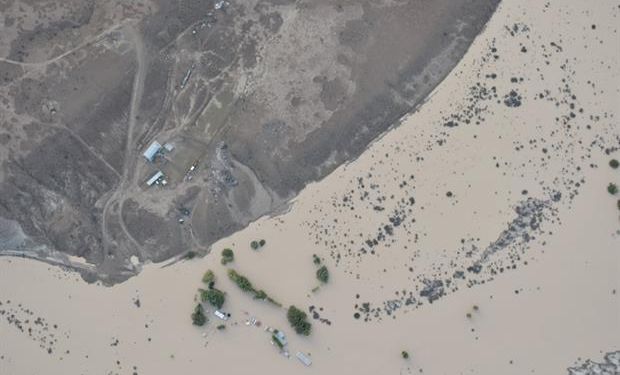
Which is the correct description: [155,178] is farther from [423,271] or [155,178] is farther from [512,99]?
[512,99]

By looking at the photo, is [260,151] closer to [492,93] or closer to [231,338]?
Answer: [231,338]

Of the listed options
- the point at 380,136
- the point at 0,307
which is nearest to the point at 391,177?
the point at 380,136

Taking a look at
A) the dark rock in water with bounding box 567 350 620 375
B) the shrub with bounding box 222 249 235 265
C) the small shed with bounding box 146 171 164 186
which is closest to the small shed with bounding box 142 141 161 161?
the small shed with bounding box 146 171 164 186

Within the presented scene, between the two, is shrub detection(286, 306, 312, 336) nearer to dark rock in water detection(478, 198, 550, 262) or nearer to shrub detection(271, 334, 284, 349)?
shrub detection(271, 334, 284, 349)

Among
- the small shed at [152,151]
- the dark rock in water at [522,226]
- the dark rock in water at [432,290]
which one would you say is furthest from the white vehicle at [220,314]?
the dark rock in water at [522,226]

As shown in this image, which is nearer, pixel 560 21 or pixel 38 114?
pixel 38 114

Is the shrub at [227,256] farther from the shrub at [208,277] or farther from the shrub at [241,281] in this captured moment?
the shrub at [208,277]
